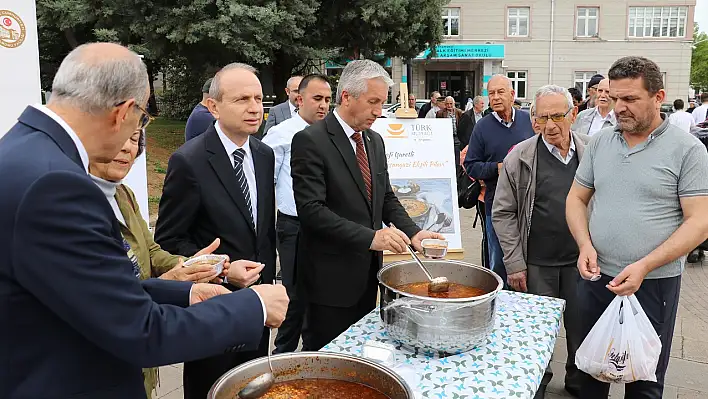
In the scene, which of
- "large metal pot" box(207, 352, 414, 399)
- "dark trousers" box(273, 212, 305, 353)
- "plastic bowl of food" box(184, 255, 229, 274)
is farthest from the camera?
"dark trousers" box(273, 212, 305, 353)

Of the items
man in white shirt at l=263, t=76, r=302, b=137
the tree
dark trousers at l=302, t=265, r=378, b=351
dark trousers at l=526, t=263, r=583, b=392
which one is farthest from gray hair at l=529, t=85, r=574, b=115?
the tree

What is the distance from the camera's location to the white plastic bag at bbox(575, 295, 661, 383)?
7.77 feet

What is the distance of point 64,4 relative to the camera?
1205 cm

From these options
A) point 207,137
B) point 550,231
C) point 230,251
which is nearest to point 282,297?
point 230,251

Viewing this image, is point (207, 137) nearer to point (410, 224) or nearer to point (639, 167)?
point (410, 224)

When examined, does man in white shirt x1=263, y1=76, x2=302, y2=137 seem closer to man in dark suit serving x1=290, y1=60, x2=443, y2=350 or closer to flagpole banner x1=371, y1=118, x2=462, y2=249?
flagpole banner x1=371, y1=118, x2=462, y2=249

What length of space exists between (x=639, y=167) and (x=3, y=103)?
4159mm

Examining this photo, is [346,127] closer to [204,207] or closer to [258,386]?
[204,207]

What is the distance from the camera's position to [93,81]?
116 centimetres

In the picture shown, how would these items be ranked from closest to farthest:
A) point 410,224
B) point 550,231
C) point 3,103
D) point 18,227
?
point 18,227 < point 410,224 < point 550,231 < point 3,103

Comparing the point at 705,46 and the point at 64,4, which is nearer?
the point at 64,4

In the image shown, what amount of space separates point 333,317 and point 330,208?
538 millimetres

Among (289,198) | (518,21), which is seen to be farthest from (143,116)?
(518,21)

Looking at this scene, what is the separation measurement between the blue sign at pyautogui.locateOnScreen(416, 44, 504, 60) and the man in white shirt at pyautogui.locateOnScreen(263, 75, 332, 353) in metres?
25.8
